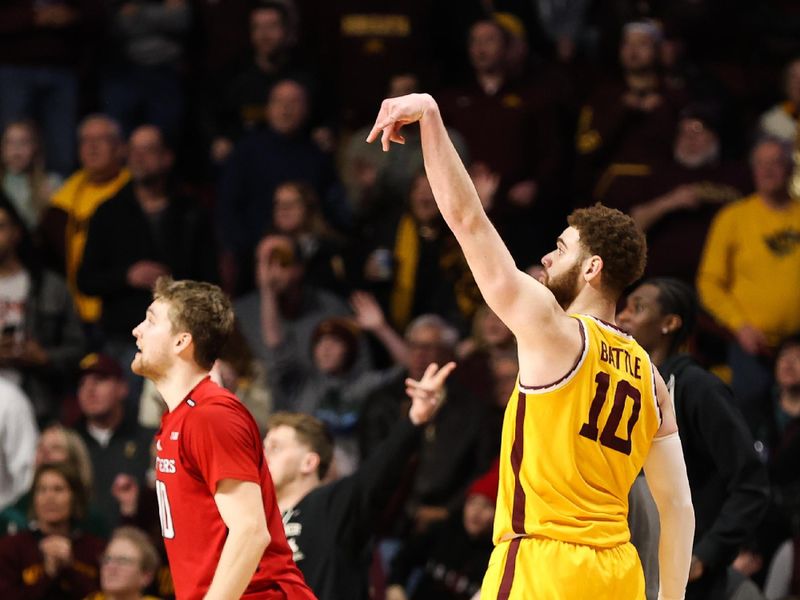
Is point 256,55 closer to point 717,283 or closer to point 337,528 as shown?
point 717,283

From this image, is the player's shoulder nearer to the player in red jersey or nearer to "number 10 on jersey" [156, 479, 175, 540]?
the player in red jersey

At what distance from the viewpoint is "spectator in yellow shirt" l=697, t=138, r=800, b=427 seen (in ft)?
34.3

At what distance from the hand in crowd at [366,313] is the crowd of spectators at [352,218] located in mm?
19

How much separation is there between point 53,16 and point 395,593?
5.71 m

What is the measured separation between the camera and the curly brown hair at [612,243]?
5203 millimetres

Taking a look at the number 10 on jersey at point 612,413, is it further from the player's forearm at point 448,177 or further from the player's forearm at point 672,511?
the player's forearm at point 448,177

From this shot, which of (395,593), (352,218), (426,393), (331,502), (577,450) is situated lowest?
(395,593)

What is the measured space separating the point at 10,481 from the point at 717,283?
4.50 meters

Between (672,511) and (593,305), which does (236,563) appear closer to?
(593,305)

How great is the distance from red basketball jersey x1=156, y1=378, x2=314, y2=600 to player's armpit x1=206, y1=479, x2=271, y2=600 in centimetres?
4

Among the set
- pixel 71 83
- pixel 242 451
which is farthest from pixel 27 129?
pixel 242 451

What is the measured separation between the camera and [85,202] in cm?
1141

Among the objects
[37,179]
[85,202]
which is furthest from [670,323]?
[37,179]

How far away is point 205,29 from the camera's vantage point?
12.6 meters
